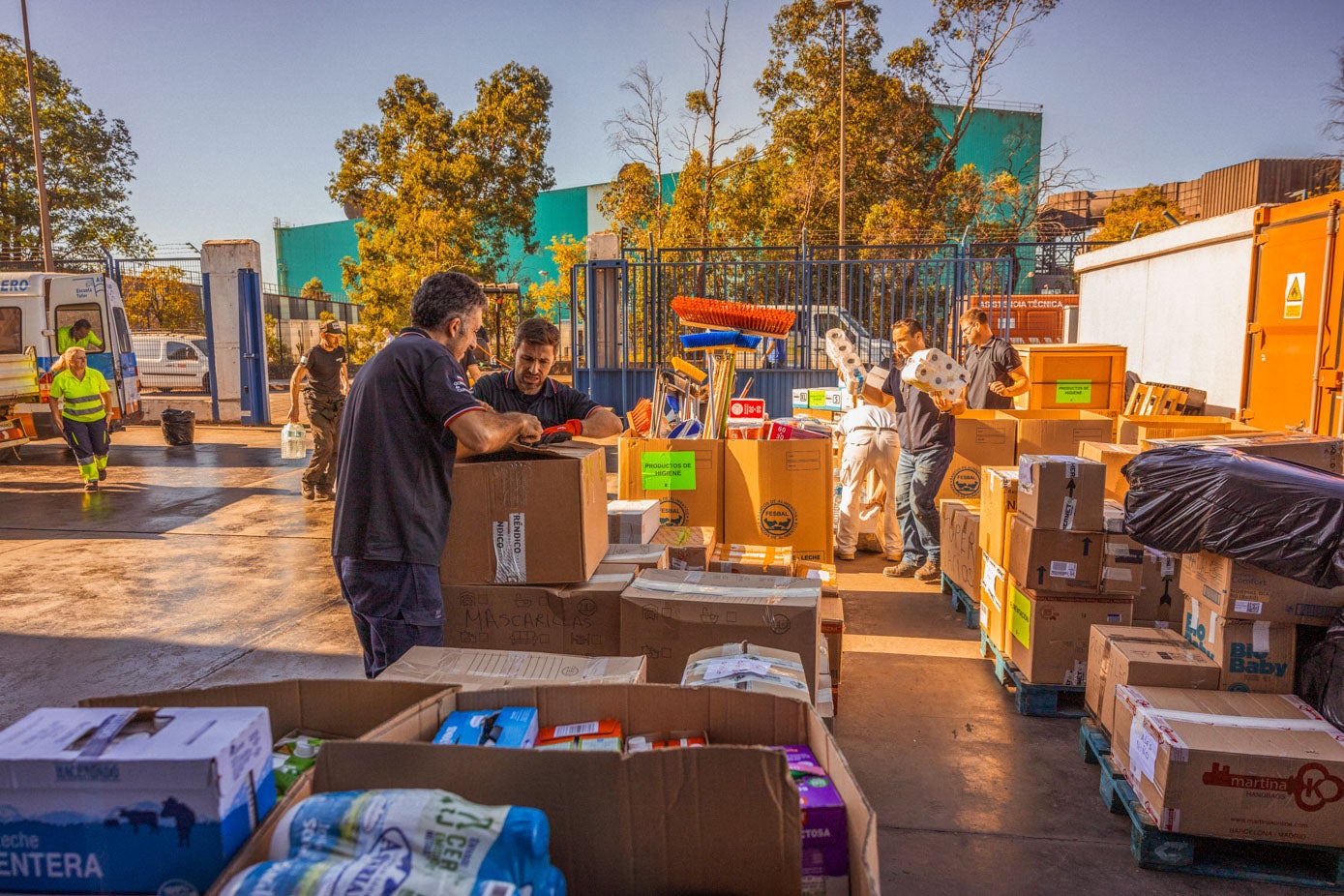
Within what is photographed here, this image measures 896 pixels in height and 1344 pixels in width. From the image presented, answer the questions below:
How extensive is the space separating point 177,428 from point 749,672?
13.8 m

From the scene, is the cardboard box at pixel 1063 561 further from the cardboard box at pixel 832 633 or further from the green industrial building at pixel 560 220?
the green industrial building at pixel 560 220

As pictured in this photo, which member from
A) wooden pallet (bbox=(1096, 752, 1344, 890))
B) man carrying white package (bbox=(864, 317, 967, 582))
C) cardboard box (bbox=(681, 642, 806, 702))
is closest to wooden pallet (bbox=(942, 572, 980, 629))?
man carrying white package (bbox=(864, 317, 967, 582))

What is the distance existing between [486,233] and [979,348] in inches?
747

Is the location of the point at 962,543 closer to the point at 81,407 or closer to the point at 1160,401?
the point at 1160,401

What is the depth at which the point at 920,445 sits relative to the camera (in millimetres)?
6047

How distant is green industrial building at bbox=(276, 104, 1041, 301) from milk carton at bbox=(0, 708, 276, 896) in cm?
2351

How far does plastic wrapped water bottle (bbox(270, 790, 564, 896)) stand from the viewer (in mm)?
1197

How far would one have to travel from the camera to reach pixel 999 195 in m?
24.4

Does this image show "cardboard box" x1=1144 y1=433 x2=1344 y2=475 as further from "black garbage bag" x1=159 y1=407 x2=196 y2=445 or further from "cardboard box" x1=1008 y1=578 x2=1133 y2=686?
"black garbage bag" x1=159 y1=407 x2=196 y2=445

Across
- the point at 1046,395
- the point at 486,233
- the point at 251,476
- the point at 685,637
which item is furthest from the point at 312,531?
the point at 486,233

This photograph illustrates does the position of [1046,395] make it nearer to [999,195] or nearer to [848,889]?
[848,889]

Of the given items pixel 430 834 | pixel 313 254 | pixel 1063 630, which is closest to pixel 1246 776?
pixel 1063 630

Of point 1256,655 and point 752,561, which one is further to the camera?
point 752,561

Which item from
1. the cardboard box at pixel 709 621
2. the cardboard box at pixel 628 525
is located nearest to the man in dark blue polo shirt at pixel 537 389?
the cardboard box at pixel 628 525
